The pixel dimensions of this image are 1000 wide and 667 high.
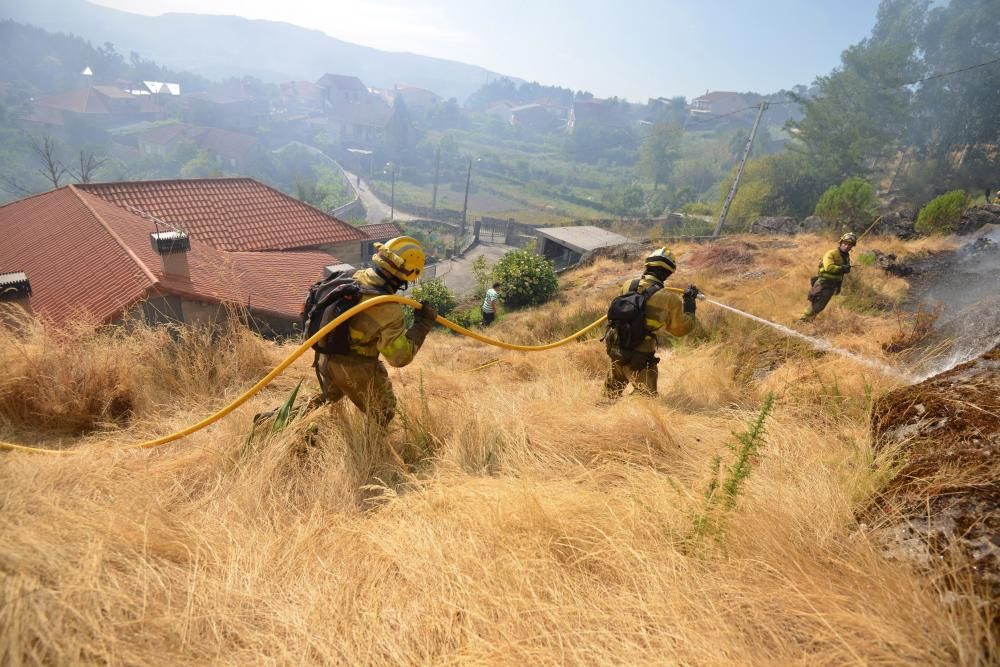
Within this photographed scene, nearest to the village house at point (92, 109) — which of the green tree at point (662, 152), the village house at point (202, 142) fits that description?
the village house at point (202, 142)

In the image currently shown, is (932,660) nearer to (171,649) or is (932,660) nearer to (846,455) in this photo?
(846,455)

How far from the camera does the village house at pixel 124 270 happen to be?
7.89 m

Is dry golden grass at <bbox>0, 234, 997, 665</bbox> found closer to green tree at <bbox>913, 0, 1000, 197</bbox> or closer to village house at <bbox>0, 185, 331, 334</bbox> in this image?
village house at <bbox>0, 185, 331, 334</bbox>

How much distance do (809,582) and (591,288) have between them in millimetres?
12653

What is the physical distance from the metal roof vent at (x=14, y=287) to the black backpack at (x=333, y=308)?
4271 millimetres

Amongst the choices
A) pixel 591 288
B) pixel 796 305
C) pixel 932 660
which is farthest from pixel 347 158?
pixel 932 660

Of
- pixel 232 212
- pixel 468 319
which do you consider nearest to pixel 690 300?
pixel 468 319

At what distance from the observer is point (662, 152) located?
6931 centimetres

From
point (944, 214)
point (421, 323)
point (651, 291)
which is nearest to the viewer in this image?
point (421, 323)

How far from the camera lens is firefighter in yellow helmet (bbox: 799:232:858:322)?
22.5 feet

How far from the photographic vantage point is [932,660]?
1.19m

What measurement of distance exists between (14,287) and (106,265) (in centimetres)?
526

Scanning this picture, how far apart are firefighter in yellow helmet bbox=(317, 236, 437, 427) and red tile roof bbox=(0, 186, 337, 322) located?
4087 millimetres

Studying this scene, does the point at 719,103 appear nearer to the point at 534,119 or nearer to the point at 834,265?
the point at 534,119
